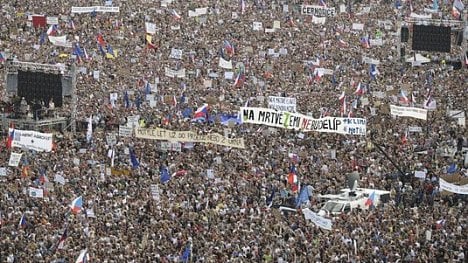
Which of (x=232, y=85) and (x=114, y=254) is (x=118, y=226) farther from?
(x=232, y=85)

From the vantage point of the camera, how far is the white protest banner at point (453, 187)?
3356 cm

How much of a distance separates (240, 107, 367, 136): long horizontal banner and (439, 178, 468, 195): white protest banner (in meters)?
6.06

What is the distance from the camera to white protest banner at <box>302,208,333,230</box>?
31.5 m

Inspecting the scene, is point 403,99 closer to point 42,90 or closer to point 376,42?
point 42,90

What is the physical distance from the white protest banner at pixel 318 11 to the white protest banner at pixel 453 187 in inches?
1054

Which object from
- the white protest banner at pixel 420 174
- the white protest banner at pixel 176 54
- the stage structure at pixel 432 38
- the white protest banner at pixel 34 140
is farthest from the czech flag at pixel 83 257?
the stage structure at pixel 432 38

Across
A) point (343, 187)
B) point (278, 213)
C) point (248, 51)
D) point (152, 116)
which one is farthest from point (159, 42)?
point (278, 213)

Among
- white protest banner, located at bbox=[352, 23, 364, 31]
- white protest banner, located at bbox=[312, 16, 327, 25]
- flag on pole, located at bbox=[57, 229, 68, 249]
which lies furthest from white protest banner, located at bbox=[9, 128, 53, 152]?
white protest banner, located at bbox=[312, 16, 327, 25]

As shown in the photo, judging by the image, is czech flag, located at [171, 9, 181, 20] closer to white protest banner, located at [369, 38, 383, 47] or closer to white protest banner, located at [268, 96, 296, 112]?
white protest banner, located at [369, 38, 383, 47]

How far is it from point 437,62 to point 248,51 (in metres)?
6.44

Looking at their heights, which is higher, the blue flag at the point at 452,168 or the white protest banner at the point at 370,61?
the white protest banner at the point at 370,61

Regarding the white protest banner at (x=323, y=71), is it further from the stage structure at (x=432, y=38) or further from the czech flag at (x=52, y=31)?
the czech flag at (x=52, y=31)

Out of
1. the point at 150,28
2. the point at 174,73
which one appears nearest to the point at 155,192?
the point at 174,73

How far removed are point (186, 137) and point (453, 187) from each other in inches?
339
